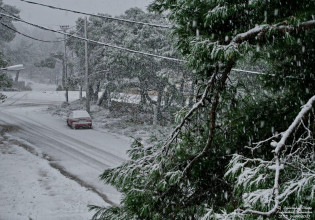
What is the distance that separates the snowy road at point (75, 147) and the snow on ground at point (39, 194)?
0.53 metres

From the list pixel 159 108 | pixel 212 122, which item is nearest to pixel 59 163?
pixel 159 108

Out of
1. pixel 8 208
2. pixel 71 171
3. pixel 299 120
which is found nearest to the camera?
pixel 299 120

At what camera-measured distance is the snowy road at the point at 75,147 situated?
1355 cm

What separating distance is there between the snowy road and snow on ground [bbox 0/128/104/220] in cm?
53

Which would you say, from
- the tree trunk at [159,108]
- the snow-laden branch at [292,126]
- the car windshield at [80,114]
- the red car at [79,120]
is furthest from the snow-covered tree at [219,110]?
the car windshield at [80,114]

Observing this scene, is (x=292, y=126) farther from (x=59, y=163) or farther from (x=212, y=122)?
(x=59, y=163)

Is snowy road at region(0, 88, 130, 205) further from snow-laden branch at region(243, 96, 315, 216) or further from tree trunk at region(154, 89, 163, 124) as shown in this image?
snow-laden branch at region(243, 96, 315, 216)

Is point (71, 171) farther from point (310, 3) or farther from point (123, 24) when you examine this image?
point (123, 24)

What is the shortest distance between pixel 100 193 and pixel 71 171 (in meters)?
3.18

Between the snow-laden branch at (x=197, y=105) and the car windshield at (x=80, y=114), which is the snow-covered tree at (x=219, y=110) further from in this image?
the car windshield at (x=80, y=114)

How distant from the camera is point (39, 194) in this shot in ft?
38.5

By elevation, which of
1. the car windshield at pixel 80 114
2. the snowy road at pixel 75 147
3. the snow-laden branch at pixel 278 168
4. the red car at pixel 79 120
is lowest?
the snowy road at pixel 75 147

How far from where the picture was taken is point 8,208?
10.5m

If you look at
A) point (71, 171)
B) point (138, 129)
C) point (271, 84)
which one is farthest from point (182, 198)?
point (138, 129)
